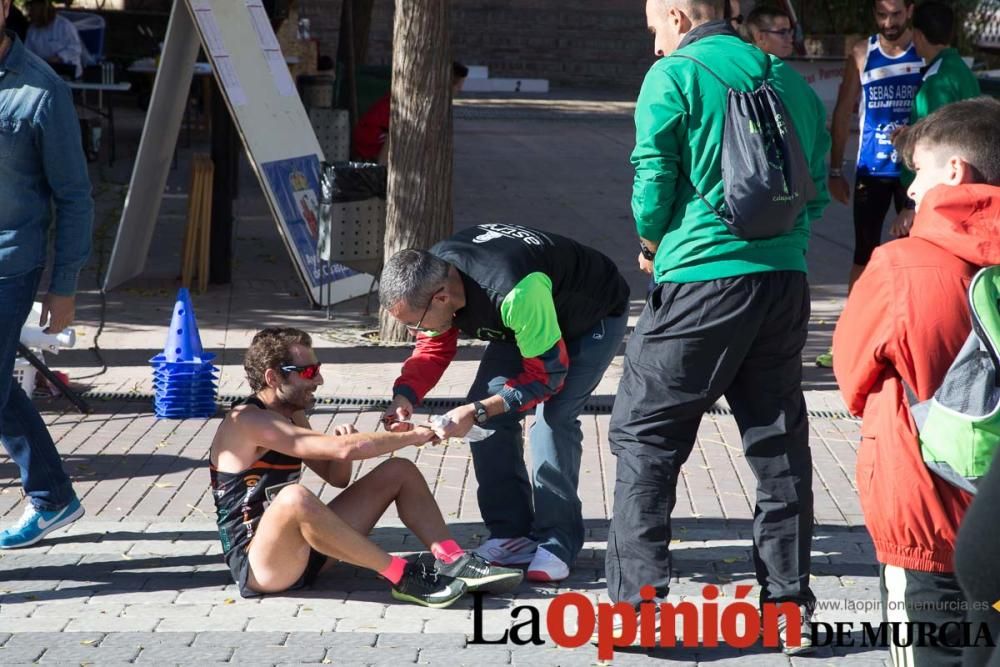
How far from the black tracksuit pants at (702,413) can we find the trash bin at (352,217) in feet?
16.8

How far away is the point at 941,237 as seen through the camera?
9.80 ft

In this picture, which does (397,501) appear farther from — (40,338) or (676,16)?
(40,338)

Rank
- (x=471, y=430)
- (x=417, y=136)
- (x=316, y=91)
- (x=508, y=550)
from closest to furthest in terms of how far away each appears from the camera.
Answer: (x=471, y=430) → (x=508, y=550) → (x=417, y=136) → (x=316, y=91)

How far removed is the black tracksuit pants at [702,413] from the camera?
4.09 metres

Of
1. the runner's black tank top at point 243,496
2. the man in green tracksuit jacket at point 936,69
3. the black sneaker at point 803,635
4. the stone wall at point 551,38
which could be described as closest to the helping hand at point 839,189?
the man in green tracksuit jacket at point 936,69

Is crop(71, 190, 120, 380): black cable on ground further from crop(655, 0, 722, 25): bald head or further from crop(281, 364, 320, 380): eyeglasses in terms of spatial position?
crop(655, 0, 722, 25): bald head

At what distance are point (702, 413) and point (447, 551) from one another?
3.65ft

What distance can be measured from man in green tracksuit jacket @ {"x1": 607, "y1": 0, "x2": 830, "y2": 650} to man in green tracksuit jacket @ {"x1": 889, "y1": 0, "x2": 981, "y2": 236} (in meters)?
3.40

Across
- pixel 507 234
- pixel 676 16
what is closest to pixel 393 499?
pixel 507 234

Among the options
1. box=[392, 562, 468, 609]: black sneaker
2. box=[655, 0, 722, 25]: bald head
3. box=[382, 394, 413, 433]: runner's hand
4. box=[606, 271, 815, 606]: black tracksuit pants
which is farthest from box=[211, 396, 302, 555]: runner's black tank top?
box=[655, 0, 722, 25]: bald head

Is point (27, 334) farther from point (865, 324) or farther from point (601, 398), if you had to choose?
point (865, 324)

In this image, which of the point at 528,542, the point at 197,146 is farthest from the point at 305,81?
the point at 528,542

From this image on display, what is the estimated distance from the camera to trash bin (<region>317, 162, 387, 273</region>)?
9141 mm

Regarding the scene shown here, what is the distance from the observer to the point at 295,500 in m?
4.48
